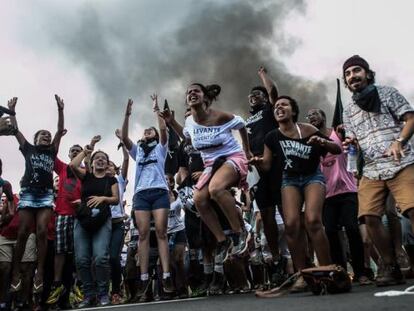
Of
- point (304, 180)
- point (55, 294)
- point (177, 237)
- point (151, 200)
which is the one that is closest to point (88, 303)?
point (55, 294)

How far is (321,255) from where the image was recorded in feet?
16.6

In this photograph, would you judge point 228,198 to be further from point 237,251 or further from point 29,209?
point 29,209

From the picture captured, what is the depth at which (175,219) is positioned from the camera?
8.62m

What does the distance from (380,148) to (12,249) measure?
5258 mm

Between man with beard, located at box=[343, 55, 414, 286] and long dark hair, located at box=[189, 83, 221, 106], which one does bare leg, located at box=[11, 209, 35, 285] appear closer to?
long dark hair, located at box=[189, 83, 221, 106]

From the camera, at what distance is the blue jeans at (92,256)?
688 centimetres

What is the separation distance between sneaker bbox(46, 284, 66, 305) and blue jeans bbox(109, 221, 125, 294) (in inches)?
39.0

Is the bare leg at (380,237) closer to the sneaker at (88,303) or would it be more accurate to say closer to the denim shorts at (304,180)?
the denim shorts at (304,180)

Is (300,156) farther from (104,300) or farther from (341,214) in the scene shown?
(104,300)

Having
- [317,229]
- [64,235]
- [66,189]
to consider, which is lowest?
[317,229]

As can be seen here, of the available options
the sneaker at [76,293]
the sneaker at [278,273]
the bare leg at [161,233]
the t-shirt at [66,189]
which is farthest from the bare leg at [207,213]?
the sneaker at [76,293]

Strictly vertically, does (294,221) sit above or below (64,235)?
below

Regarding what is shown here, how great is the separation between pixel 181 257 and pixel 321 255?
3448mm

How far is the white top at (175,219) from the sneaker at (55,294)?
→ 187 cm
